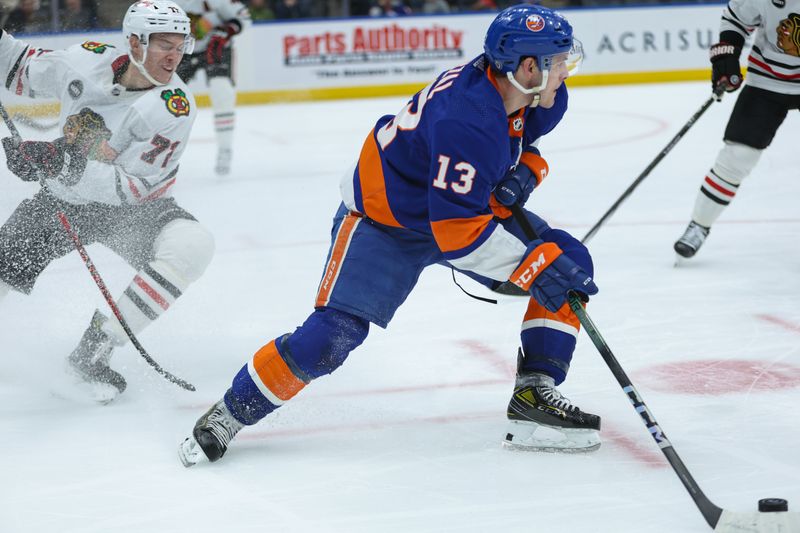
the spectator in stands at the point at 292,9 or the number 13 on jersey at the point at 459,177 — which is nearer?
the number 13 on jersey at the point at 459,177

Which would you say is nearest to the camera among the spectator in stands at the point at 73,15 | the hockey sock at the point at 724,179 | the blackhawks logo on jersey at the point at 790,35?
the blackhawks logo on jersey at the point at 790,35

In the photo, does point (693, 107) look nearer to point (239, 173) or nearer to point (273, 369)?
point (239, 173)

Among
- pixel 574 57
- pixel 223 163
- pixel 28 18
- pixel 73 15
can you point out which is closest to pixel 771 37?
pixel 574 57

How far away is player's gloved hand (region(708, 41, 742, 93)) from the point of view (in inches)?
151

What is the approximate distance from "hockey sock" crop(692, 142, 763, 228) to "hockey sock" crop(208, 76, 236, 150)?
3.04 meters

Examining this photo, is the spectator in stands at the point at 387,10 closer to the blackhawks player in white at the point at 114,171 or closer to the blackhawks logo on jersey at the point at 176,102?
the blackhawks player in white at the point at 114,171

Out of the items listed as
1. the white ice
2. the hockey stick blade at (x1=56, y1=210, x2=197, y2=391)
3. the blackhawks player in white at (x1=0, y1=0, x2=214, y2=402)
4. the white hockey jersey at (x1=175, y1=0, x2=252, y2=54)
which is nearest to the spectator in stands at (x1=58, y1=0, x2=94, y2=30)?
the white hockey jersey at (x1=175, y1=0, x2=252, y2=54)

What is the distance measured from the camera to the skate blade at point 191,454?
2350mm

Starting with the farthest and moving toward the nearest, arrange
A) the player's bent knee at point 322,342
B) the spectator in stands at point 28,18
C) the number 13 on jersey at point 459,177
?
the spectator in stands at point 28,18 < the player's bent knee at point 322,342 < the number 13 on jersey at point 459,177

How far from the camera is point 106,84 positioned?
9.81 ft

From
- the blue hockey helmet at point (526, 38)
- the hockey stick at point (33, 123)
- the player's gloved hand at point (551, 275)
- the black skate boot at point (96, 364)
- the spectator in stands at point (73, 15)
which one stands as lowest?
the spectator in stands at point (73, 15)

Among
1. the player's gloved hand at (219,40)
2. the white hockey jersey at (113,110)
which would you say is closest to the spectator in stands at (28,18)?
the player's gloved hand at (219,40)

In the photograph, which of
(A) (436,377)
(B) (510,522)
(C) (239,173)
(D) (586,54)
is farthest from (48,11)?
(B) (510,522)

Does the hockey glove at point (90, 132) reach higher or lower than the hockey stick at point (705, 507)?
higher
